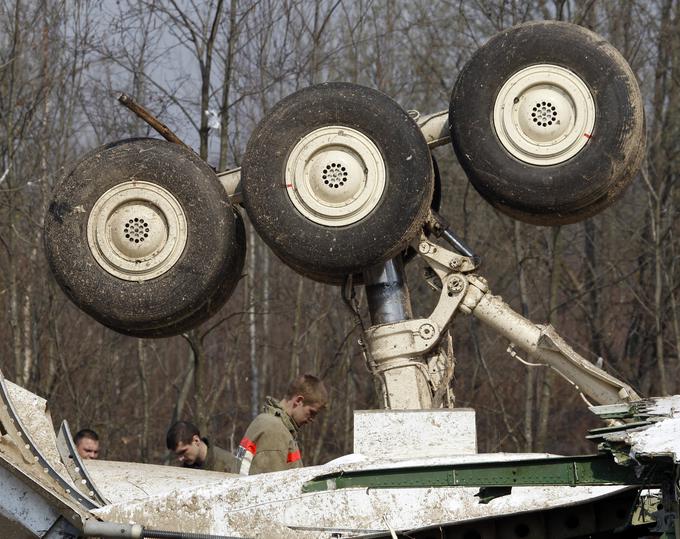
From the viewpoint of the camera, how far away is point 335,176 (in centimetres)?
697

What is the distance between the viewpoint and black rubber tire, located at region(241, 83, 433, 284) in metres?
6.87

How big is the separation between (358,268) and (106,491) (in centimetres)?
187

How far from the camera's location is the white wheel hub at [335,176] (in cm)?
690

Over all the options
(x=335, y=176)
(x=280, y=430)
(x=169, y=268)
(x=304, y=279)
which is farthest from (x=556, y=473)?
(x=304, y=279)

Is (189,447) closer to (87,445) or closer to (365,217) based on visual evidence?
(87,445)

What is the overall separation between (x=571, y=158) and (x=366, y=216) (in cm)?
115

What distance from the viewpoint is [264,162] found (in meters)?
7.03

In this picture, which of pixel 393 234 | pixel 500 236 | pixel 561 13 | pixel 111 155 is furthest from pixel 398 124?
pixel 500 236

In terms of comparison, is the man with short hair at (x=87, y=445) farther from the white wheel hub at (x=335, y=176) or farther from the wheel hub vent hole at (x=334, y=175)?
the wheel hub vent hole at (x=334, y=175)

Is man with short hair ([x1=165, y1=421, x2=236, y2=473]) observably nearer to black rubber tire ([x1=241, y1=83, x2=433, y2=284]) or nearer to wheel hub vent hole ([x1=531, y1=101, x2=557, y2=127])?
black rubber tire ([x1=241, y1=83, x2=433, y2=284])

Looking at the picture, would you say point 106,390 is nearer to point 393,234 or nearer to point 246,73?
point 246,73

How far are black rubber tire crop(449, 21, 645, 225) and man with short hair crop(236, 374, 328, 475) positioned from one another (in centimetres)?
167

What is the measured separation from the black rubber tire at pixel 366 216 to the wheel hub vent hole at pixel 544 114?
62cm

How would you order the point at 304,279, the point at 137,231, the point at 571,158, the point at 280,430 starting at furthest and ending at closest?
the point at 304,279, the point at 280,430, the point at 137,231, the point at 571,158
